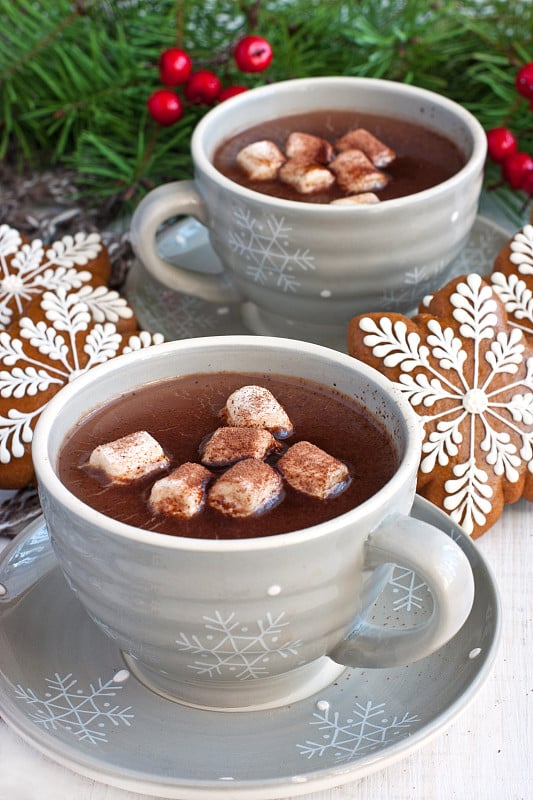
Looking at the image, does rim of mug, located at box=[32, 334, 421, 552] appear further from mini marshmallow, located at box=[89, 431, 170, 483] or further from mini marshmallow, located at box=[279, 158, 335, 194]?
mini marshmallow, located at box=[279, 158, 335, 194]

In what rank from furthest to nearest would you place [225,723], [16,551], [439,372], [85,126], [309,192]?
[85,126], [309,192], [439,372], [16,551], [225,723]

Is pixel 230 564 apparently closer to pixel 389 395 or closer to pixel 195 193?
pixel 389 395

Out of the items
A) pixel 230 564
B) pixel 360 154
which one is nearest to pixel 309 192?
pixel 360 154

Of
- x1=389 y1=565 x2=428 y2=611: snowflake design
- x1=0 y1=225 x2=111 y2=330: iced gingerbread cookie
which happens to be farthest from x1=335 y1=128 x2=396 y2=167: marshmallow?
x1=389 y1=565 x2=428 y2=611: snowflake design

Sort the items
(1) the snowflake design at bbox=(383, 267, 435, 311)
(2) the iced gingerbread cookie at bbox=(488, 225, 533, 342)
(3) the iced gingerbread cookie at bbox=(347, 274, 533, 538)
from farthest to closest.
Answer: (1) the snowflake design at bbox=(383, 267, 435, 311)
(2) the iced gingerbread cookie at bbox=(488, 225, 533, 342)
(3) the iced gingerbread cookie at bbox=(347, 274, 533, 538)

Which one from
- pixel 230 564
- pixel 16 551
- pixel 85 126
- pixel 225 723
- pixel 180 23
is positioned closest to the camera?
pixel 230 564

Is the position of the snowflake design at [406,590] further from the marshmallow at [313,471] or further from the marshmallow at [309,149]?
the marshmallow at [309,149]
